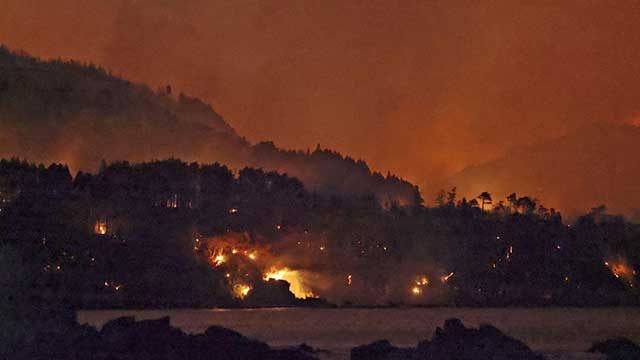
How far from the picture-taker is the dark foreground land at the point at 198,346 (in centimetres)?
2988

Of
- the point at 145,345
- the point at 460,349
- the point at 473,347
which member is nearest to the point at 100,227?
the point at 145,345

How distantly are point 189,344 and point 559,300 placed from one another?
62.4m

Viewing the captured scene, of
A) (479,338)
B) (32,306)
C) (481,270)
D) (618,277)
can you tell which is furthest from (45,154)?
(479,338)

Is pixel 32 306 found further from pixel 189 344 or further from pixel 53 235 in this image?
pixel 53 235

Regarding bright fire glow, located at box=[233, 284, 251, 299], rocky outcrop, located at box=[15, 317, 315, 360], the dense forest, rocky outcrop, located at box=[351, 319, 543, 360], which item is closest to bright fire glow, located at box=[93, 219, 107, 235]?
the dense forest

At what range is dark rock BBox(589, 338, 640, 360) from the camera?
33.5 metres

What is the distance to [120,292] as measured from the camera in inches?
2758

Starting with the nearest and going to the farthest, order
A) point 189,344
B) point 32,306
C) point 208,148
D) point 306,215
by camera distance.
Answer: point 189,344 < point 32,306 < point 306,215 < point 208,148

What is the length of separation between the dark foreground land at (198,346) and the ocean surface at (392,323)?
7.24 m

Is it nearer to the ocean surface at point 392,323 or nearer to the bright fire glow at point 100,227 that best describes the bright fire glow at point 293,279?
the ocean surface at point 392,323

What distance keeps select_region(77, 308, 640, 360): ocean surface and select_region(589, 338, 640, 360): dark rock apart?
1.84 ft

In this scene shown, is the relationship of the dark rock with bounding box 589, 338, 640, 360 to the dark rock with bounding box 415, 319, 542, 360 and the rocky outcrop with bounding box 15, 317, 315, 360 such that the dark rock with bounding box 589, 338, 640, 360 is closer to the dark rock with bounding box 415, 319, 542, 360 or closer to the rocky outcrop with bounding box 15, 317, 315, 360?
the dark rock with bounding box 415, 319, 542, 360

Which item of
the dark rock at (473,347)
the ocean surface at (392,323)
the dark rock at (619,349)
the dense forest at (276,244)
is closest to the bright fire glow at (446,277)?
the dense forest at (276,244)

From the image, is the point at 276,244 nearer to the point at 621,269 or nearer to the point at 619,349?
the point at 621,269
